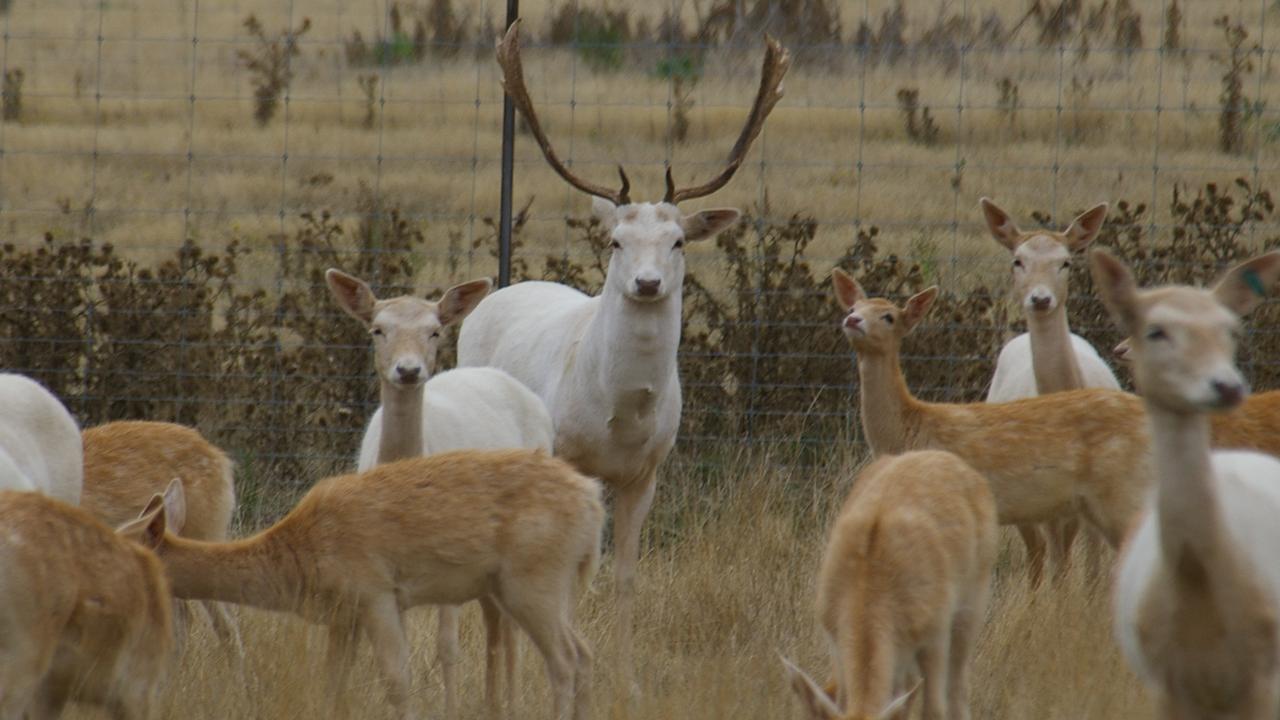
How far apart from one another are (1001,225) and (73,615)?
4.92 meters

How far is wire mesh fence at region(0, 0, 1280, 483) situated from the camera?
9719 millimetres

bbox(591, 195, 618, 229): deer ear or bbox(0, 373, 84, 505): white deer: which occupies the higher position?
bbox(591, 195, 618, 229): deer ear

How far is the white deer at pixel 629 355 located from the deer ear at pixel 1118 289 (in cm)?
309

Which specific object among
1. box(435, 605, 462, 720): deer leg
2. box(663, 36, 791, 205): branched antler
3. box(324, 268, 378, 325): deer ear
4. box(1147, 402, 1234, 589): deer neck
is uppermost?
box(663, 36, 791, 205): branched antler

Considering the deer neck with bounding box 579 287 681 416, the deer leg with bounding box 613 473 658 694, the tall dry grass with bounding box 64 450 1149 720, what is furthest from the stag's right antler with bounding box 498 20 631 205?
the tall dry grass with bounding box 64 450 1149 720

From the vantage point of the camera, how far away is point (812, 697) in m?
4.68

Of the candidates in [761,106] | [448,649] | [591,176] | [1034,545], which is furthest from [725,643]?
[591,176]

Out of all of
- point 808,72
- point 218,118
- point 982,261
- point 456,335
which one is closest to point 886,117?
point 808,72

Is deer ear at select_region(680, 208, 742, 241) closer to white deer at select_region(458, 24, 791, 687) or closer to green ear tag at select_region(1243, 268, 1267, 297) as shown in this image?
white deer at select_region(458, 24, 791, 687)

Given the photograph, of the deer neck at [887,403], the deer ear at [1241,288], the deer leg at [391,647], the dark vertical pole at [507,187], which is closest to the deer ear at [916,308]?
the deer neck at [887,403]

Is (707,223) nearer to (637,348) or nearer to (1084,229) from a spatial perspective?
(637,348)

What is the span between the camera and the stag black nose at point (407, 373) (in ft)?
22.1

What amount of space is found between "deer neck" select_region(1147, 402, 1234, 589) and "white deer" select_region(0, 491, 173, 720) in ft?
8.68

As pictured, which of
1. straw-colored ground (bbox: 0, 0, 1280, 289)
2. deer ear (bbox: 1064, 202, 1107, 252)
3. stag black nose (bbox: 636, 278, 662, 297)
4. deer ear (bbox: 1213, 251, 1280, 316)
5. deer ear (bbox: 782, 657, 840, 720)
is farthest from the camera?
straw-colored ground (bbox: 0, 0, 1280, 289)
